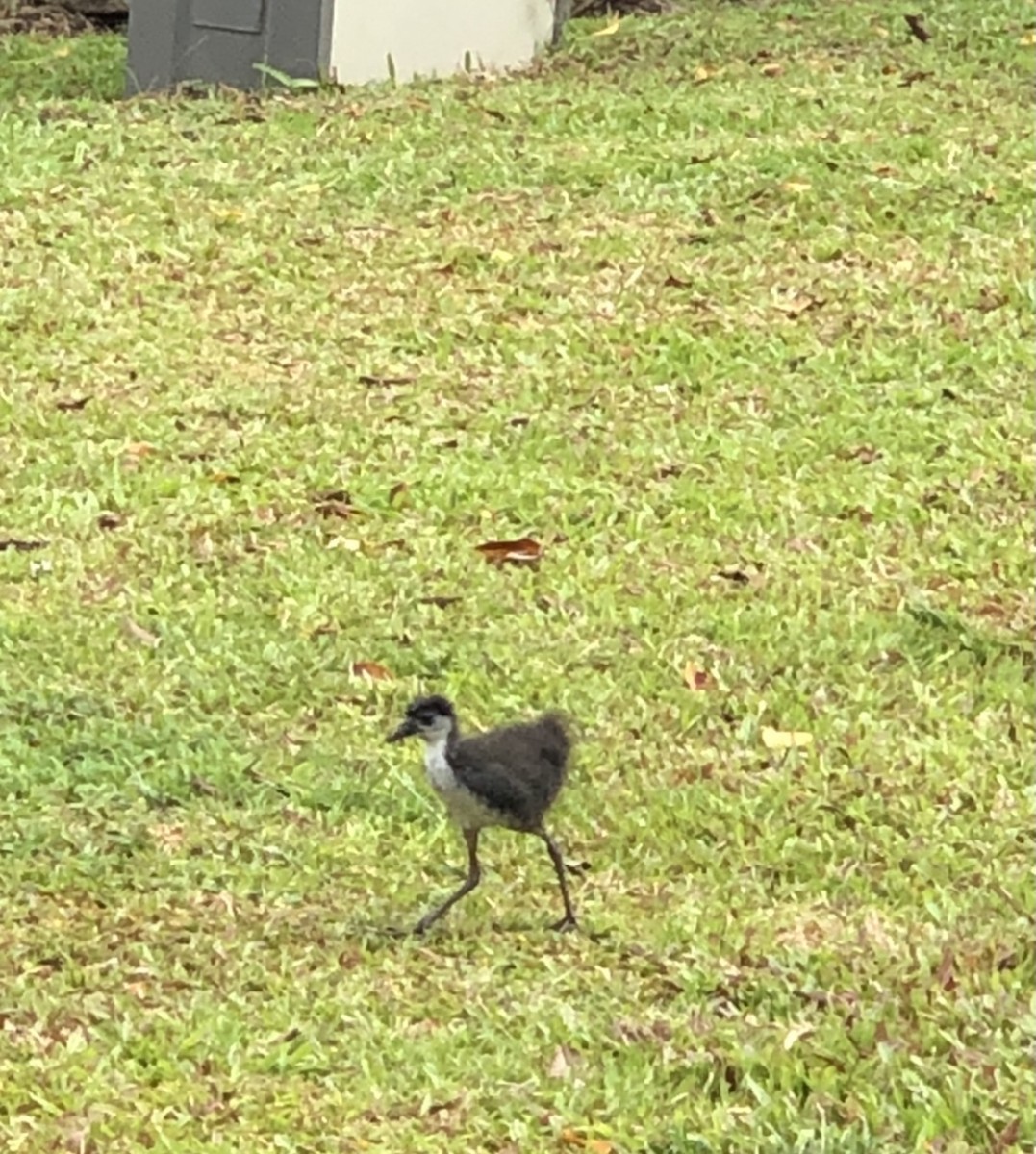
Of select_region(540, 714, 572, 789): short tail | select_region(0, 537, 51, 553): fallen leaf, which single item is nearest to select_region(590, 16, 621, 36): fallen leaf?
select_region(0, 537, 51, 553): fallen leaf

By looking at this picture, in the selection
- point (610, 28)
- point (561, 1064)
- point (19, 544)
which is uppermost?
point (610, 28)

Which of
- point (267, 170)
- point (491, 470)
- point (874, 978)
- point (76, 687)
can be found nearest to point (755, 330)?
point (491, 470)

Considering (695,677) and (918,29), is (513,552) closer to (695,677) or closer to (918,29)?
(695,677)

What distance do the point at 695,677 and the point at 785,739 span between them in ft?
1.55

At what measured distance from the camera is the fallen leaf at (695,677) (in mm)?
6555

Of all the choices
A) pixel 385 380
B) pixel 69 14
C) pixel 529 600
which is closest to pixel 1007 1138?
pixel 529 600

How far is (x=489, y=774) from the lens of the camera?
4895mm

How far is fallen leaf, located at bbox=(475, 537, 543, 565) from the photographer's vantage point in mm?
7488

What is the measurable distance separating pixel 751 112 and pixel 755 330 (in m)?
2.87

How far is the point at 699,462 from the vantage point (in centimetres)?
824

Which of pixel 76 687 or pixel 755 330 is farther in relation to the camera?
pixel 755 330

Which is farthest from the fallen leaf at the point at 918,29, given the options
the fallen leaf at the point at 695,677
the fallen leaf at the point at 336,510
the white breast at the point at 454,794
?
the white breast at the point at 454,794

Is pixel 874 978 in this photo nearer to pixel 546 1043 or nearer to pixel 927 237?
pixel 546 1043

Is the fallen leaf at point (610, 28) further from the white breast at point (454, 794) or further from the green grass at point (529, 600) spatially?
the white breast at point (454, 794)
